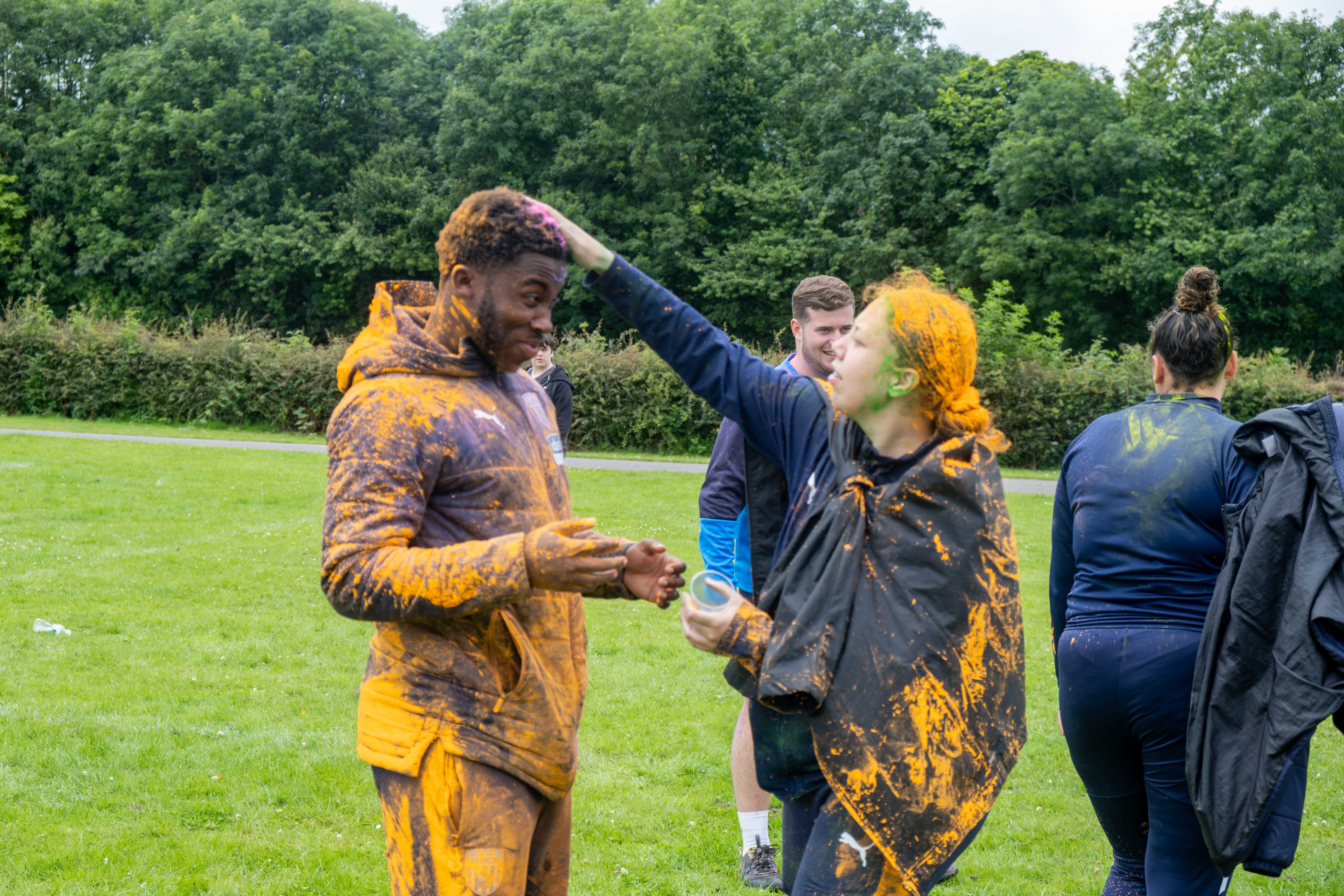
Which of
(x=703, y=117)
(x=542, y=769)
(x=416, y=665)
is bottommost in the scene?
(x=542, y=769)

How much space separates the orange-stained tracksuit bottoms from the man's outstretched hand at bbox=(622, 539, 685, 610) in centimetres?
50

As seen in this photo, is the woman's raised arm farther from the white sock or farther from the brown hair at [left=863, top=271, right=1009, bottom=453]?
the white sock

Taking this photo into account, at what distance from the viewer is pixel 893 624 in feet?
7.79

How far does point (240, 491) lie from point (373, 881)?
444 inches

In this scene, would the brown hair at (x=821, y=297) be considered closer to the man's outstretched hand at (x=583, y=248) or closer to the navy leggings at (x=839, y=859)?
the man's outstretched hand at (x=583, y=248)

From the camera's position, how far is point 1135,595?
3424mm

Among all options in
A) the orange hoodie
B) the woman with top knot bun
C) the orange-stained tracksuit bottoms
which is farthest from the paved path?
the orange-stained tracksuit bottoms

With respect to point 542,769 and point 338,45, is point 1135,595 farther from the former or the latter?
point 338,45

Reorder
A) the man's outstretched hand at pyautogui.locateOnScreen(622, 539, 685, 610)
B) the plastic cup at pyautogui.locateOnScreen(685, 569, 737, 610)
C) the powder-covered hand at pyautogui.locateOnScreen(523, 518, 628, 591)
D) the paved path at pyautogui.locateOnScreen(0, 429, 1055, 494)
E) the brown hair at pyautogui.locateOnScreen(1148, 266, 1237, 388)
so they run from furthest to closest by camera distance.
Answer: the paved path at pyautogui.locateOnScreen(0, 429, 1055, 494) → the brown hair at pyautogui.locateOnScreen(1148, 266, 1237, 388) → the plastic cup at pyautogui.locateOnScreen(685, 569, 737, 610) → the man's outstretched hand at pyautogui.locateOnScreen(622, 539, 685, 610) → the powder-covered hand at pyautogui.locateOnScreen(523, 518, 628, 591)

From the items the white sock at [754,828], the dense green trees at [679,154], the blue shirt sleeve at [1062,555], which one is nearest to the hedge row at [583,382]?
the dense green trees at [679,154]

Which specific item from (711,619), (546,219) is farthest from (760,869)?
(546,219)

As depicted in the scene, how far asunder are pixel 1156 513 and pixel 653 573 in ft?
6.23

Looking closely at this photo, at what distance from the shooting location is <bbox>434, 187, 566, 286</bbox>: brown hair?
2.35 metres

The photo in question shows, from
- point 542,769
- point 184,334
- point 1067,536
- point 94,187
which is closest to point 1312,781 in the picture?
point 1067,536
